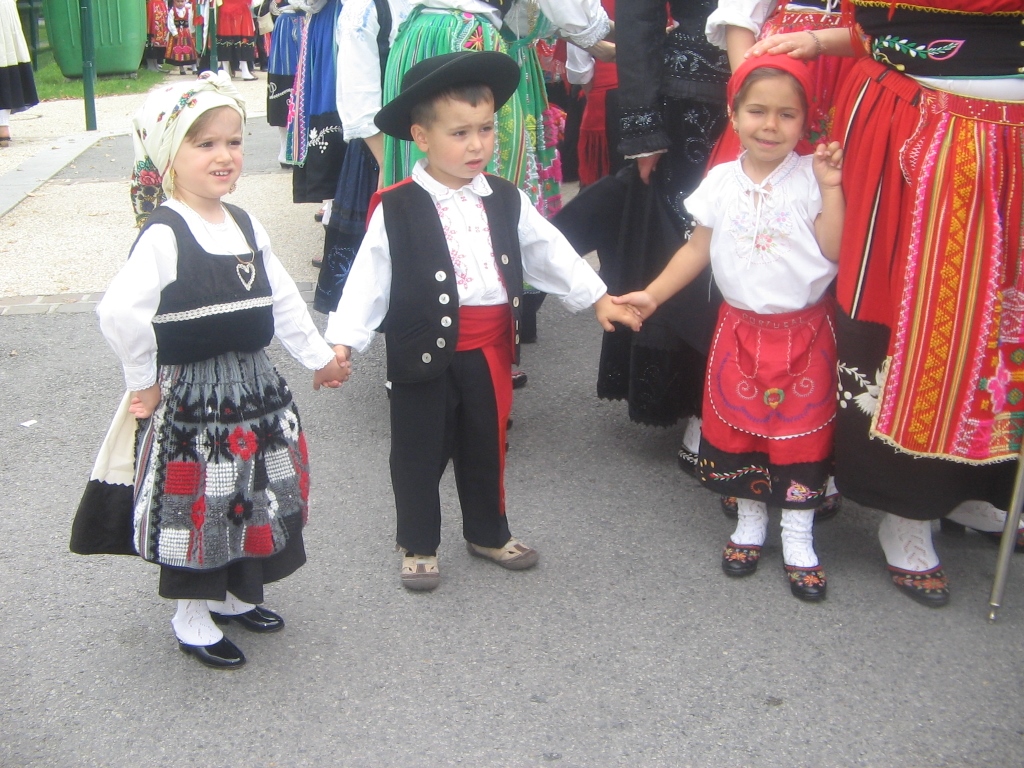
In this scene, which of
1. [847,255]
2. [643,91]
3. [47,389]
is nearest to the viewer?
[847,255]

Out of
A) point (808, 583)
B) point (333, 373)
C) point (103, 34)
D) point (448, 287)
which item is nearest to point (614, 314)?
point (448, 287)

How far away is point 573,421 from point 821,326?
1418 mm

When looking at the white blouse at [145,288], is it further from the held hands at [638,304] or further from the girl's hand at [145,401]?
the held hands at [638,304]

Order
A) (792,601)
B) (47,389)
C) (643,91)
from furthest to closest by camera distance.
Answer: (47,389), (643,91), (792,601)

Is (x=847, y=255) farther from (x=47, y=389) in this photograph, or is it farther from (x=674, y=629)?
(x=47, y=389)

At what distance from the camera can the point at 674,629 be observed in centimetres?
286

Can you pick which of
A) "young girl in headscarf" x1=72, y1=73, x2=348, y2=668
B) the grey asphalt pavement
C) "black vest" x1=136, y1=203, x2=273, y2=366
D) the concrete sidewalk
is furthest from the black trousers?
the concrete sidewalk

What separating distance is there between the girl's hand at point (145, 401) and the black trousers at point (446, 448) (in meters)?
0.66

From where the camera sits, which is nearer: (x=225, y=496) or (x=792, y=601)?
(x=225, y=496)

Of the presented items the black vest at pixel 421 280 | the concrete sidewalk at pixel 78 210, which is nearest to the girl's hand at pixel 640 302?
the black vest at pixel 421 280

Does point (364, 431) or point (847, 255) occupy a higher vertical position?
point (847, 255)

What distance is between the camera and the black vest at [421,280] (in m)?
2.80

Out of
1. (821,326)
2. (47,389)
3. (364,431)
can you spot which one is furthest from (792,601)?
(47,389)

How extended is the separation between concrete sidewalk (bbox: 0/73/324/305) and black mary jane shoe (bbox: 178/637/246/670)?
3.35 m
